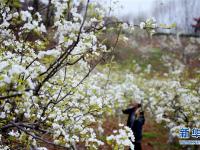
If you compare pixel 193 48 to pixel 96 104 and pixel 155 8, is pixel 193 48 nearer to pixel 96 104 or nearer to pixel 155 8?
pixel 155 8

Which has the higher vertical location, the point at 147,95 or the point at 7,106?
the point at 7,106

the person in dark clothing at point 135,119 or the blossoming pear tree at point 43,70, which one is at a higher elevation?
the blossoming pear tree at point 43,70

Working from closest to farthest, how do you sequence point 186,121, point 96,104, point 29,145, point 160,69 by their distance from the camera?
1. point 29,145
2. point 96,104
3. point 186,121
4. point 160,69

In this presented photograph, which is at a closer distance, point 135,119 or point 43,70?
point 43,70

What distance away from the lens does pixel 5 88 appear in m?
2.91

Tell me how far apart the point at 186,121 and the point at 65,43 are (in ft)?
25.6

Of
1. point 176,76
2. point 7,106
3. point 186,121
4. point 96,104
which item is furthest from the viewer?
point 176,76

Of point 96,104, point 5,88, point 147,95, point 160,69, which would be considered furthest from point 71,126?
point 160,69

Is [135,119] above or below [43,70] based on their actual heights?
below

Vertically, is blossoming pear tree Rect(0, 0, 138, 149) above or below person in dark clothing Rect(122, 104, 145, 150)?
above

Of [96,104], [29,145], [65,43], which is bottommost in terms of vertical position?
[29,145]

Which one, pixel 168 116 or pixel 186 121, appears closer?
pixel 186 121

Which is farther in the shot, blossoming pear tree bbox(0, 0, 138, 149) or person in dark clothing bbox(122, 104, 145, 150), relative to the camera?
person in dark clothing bbox(122, 104, 145, 150)

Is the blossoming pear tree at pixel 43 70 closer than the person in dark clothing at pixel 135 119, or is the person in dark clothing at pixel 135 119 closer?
the blossoming pear tree at pixel 43 70
